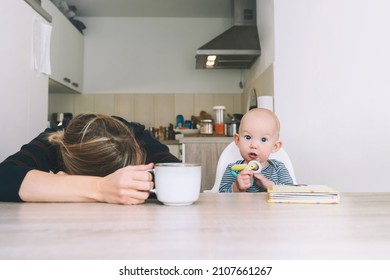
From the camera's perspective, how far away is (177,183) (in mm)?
648

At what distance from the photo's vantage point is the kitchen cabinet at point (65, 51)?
9.79 feet

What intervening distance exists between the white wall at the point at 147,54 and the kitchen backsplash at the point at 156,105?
72mm

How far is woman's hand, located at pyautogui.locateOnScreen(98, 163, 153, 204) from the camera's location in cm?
68

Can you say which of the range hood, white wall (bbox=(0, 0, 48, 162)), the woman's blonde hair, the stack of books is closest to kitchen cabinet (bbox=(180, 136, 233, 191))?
the range hood

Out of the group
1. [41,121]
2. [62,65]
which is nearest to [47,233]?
[41,121]

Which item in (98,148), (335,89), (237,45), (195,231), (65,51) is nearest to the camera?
(195,231)

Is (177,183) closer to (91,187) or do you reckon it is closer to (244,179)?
(91,187)

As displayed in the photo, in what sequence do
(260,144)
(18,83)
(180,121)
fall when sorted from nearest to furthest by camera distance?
(260,144), (18,83), (180,121)

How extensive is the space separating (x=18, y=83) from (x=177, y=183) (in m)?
1.49

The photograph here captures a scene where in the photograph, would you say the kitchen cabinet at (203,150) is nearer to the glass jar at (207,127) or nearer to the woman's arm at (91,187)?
the glass jar at (207,127)

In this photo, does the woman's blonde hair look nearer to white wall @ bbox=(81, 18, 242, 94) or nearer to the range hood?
the range hood

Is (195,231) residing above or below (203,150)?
below

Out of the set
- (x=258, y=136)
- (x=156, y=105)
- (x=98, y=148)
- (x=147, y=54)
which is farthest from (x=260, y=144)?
(x=147, y=54)

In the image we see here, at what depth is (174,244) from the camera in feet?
1.33
